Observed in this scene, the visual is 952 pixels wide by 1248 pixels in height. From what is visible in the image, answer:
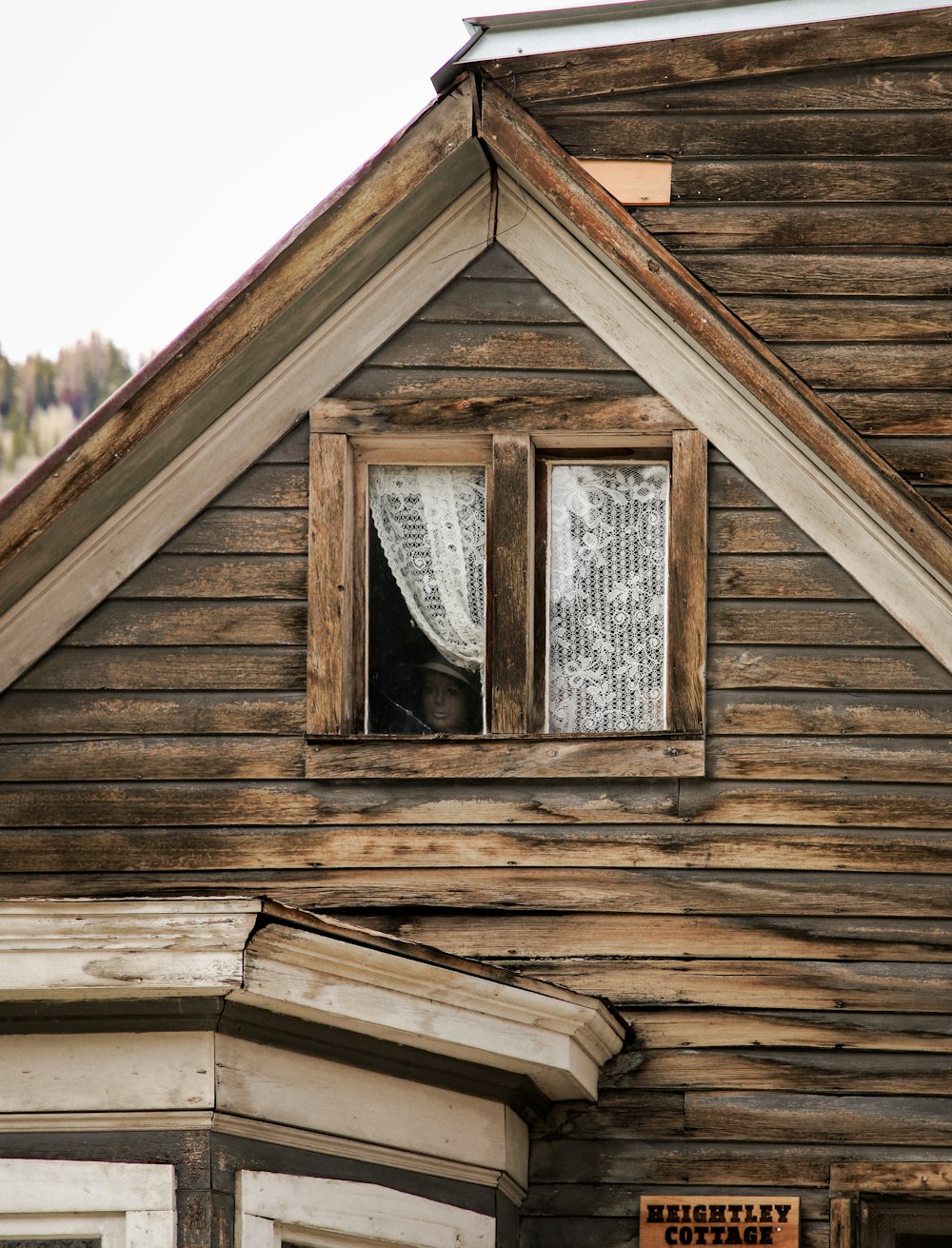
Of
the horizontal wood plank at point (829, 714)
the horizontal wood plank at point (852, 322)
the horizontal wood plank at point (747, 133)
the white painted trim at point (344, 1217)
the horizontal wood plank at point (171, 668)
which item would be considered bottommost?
the white painted trim at point (344, 1217)

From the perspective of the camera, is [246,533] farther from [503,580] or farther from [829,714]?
[829,714]

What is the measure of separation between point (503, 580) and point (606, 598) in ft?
1.31

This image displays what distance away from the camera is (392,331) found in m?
6.71

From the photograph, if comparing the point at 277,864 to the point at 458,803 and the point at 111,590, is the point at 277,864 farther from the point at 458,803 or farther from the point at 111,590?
the point at 111,590

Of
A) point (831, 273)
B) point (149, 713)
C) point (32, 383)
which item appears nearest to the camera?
point (149, 713)

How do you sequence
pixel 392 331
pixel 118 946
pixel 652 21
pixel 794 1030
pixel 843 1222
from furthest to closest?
pixel 652 21, pixel 392 331, pixel 794 1030, pixel 843 1222, pixel 118 946

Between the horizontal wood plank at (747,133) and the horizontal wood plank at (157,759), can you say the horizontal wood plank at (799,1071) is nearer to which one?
the horizontal wood plank at (157,759)

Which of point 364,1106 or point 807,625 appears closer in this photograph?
point 364,1106

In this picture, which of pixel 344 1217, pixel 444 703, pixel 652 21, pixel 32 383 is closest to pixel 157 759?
pixel 444 703

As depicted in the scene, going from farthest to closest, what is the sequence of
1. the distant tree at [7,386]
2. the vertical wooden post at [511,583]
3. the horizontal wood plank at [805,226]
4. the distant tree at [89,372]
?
the distant tree at [89,372] < the distant tree at [7,386] < the horizontal wood plank at [805,226] < the vertical wooden post at [511,583]

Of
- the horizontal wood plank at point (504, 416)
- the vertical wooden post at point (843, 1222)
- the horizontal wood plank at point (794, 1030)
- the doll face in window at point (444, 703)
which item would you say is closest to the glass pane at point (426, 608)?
the doll face in window at point (444, 703)

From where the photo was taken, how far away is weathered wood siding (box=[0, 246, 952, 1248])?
5996 millimetres

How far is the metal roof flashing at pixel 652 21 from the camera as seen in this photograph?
270 inches

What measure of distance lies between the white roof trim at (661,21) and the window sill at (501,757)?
8.90 feet
